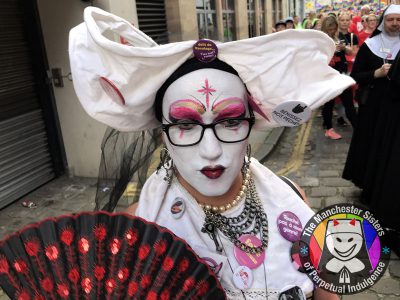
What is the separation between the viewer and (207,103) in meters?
1.23

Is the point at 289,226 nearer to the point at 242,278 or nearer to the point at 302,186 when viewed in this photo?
the point at 242,278

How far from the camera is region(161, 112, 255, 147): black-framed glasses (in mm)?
1232

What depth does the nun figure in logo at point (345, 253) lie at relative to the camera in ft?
3.26

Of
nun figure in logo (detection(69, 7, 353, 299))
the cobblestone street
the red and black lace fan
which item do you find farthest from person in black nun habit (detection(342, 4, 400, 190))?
the red and black lace fan

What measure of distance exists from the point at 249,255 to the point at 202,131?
41 centimetres

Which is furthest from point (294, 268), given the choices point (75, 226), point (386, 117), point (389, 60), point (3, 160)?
point (3, 160)

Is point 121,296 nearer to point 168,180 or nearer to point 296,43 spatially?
point 168,180

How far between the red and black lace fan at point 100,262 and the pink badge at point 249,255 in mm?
262

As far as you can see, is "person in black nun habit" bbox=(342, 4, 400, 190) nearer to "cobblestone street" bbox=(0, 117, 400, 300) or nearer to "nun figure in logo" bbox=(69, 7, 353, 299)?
"cobblestone street" bbox=(0, 117, 400, 300)

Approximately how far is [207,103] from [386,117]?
2.73 metres

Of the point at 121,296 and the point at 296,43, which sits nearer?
the point at 121,296

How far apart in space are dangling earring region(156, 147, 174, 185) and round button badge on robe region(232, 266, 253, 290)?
37cm

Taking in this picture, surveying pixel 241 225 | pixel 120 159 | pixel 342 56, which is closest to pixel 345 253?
pixel 241 225

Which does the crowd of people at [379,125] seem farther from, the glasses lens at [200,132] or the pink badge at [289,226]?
the glasses lens at [200,132]
